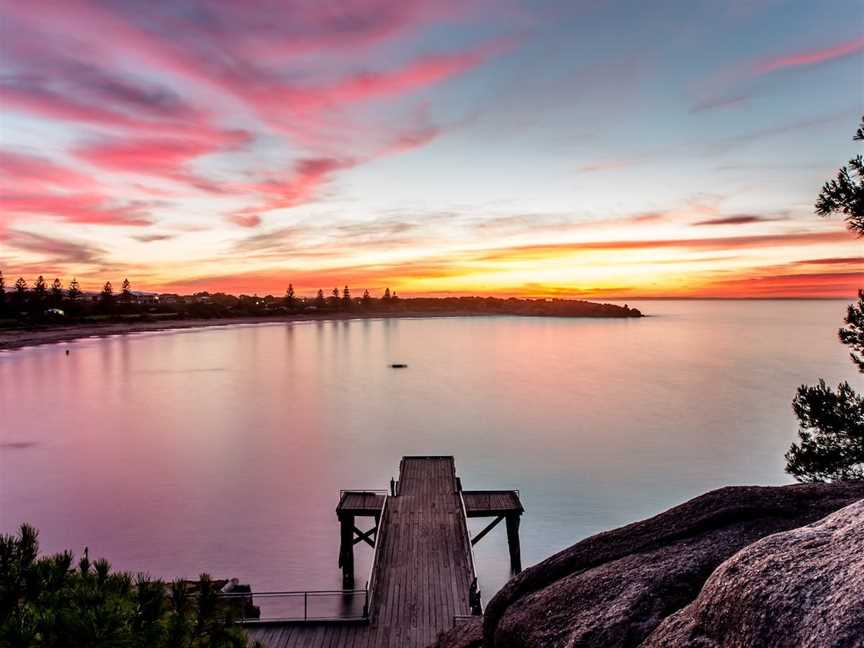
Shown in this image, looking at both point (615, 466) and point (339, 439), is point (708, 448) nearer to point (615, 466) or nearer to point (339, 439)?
point (615, 466)

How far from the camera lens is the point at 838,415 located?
642 inches

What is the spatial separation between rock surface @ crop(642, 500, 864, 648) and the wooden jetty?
11294mm

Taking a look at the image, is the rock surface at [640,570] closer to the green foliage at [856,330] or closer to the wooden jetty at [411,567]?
the wooden jetty at [411,567]

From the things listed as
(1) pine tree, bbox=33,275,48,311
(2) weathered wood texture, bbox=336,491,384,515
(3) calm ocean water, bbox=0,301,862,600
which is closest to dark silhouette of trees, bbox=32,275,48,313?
(1) pine tree, bbox=33,275,48,311

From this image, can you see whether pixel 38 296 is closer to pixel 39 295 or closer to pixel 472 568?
pixel 39 295

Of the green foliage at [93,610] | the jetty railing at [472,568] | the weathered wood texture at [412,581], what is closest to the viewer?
the green foliage at [93,610]

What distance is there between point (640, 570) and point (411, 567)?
46.1 ft

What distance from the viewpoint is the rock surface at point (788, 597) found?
341 cm

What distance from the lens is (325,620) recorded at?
15547 millimetres

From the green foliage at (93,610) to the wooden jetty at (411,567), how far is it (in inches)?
325

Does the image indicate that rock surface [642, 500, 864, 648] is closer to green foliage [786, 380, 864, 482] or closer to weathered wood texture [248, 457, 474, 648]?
weathered wood texture [248, 457, 474, 648]

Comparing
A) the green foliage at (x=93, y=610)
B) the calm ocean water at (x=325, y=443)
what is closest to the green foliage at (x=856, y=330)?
the calm ocean water at (x=325, y=443)

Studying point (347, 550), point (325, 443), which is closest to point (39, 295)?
point (325, 443)

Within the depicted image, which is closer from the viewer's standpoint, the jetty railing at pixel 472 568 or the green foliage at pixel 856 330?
the jetty railing at pixel 472 568
